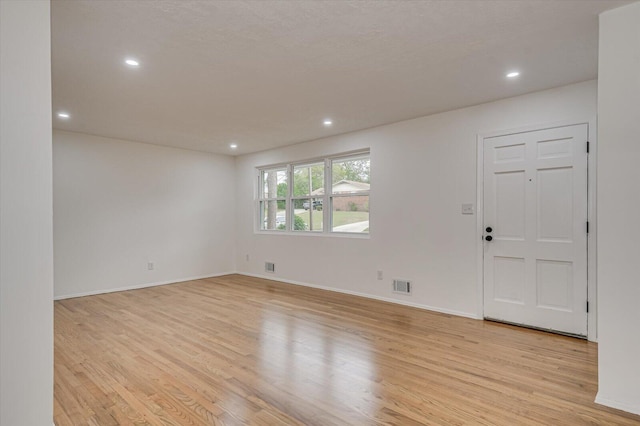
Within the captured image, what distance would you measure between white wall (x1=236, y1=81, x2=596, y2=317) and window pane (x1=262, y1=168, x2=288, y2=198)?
107 cm

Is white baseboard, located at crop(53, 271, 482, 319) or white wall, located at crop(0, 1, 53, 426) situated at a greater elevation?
white wall, located at crop(0, 1, 53, 426)

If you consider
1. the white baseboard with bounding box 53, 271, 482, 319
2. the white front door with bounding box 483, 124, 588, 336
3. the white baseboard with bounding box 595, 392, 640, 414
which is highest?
the white front door with bounding box 483, 124, 588, 336

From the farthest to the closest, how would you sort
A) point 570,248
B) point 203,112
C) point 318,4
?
point 203,112, point 570,248, point 318,4

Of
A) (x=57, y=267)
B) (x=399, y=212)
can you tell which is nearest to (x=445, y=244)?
(x=399, y=212)

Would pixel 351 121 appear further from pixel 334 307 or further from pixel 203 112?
pixel 334 307

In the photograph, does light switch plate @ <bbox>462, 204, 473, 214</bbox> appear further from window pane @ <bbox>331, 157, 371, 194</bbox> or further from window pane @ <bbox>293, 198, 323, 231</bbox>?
window pane @ <bbox>293, 198, 323, 231</bbox>

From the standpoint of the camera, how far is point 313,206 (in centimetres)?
596

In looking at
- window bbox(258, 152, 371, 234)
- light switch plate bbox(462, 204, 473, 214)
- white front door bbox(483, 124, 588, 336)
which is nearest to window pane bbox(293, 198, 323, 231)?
window bbox(258, 152, 371, 234)

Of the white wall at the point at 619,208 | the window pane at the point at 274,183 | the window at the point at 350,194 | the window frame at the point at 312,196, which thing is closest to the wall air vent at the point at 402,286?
the window frame at the point at 312,196

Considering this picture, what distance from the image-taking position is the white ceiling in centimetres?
214

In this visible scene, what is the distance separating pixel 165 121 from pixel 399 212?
11.0 feet

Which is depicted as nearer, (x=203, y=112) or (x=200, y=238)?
(x=203, y=112)

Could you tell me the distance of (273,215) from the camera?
671 cm

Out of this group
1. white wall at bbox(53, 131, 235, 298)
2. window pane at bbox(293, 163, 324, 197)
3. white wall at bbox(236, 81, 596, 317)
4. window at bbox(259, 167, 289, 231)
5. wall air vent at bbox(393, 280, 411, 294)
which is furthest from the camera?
window at bbox(259, 167, 289, 231)
